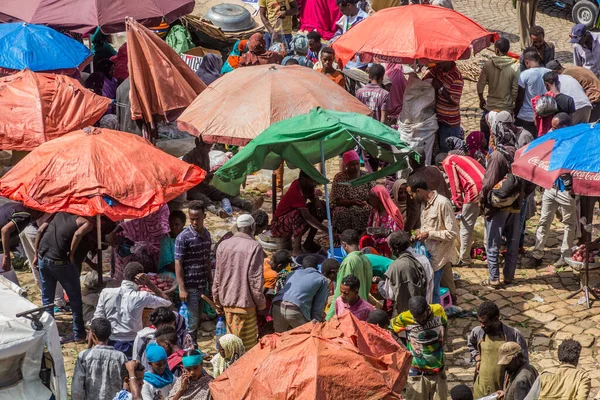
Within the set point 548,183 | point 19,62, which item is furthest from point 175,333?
point 19,62

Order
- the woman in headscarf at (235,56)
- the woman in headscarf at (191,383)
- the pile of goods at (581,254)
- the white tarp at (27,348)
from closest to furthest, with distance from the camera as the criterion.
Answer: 1. the white tarp at (27,348)
2. the woman in headscarf at (191,383)
3. the pile of goods at (581,254)
4. the woman in headscarf at (235,56)

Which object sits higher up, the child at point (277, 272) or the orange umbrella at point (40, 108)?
the orange umbrella at point (40, 108)

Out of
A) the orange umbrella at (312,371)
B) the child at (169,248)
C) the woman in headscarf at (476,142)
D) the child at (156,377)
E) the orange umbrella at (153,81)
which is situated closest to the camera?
the orange umbrella at (312,371)

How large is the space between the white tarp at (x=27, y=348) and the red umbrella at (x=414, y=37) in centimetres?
644

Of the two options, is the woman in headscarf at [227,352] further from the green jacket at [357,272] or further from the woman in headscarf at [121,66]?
the woman in headscarf at [121,66]

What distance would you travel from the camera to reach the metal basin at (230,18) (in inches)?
757

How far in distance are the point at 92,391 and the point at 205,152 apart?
16.0ft

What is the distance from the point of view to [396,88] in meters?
14.8

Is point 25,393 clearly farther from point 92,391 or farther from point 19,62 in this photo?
point 19,62

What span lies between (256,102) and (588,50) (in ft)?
21.7

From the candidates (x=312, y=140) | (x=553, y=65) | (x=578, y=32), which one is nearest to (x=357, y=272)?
(x=312, y=140)

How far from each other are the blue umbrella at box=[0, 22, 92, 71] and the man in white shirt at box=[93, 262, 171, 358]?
489 cm

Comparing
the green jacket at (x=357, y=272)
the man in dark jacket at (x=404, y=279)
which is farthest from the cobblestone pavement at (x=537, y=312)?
the green jacket at (x=357, y=272)

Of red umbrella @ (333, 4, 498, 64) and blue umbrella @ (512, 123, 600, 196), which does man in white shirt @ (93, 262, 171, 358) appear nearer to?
blue umbrella @ (512, 123, 600, 196)
